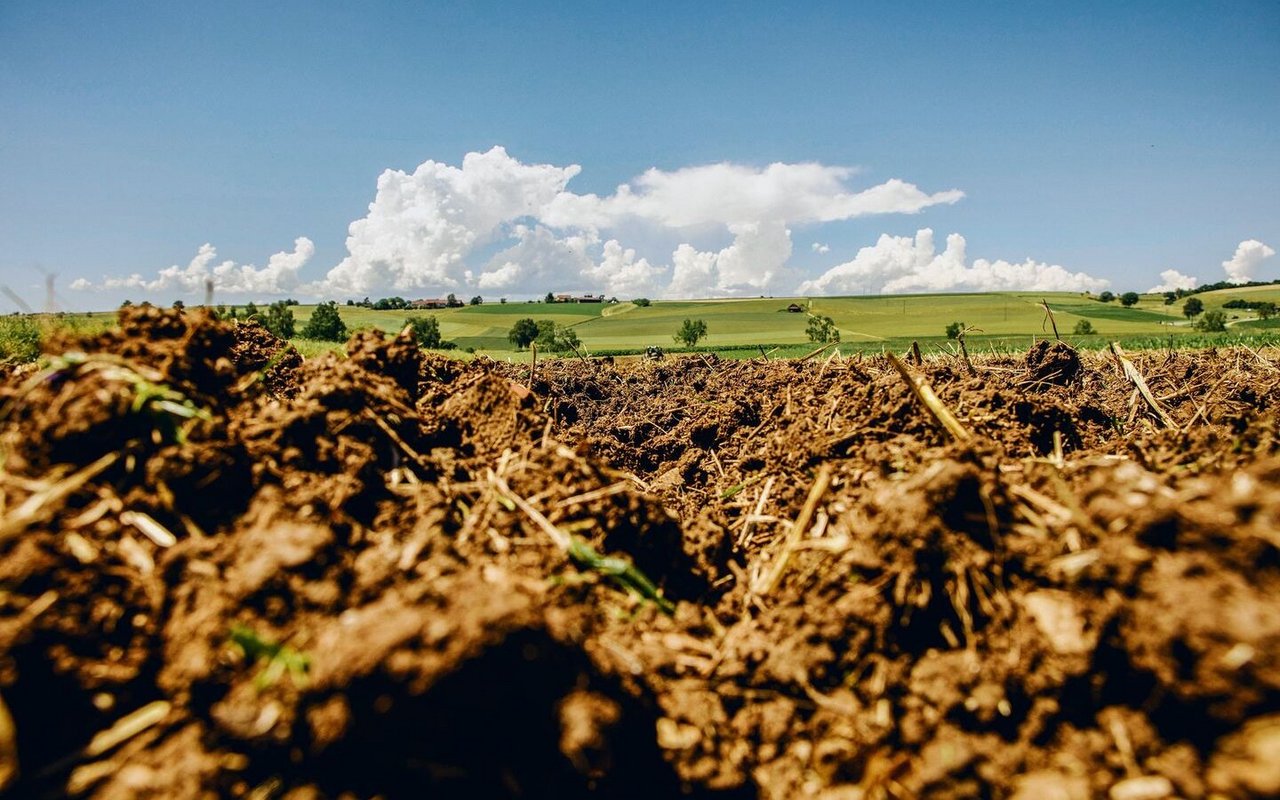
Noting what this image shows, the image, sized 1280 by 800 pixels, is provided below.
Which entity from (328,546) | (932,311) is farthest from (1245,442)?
(932,311)

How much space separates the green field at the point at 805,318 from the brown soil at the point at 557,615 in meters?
62.2

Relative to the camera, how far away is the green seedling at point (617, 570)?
7.68 ft

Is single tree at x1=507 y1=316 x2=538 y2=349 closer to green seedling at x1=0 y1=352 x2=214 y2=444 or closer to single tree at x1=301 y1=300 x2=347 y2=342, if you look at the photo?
single tree at x1=301 y1=300 x2=347 y2=342

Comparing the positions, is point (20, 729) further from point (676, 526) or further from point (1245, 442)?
point (1245, 442)

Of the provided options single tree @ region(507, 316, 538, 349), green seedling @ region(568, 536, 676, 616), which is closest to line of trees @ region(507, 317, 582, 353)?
single tree @ region(507, 316, 538, 349)

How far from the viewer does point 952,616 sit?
2.13 m

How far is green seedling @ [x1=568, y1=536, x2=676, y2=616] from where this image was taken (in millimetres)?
2342

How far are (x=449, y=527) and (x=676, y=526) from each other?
103cm

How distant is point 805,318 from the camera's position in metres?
99.2

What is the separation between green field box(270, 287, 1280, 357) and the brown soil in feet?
204

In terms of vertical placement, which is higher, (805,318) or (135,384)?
(805,318)

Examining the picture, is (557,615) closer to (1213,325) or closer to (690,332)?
(690,332)

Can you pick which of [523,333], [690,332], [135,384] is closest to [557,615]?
[135,384]

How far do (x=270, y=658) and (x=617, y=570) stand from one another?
1151 millimetres
